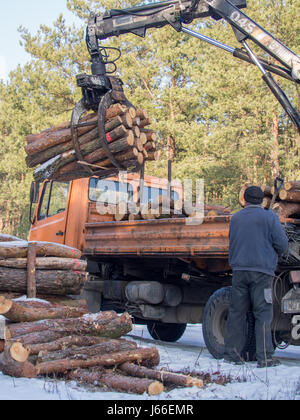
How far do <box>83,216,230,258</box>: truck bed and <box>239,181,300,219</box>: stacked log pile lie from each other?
563 millimetres

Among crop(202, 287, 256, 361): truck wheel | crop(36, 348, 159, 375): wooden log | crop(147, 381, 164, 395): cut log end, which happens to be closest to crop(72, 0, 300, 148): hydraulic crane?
crop(202, 287, 256, 361): truck wheel

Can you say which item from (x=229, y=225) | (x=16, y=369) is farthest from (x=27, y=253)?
(x=229, y=225)

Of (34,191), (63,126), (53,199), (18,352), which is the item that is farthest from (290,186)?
(53,199)

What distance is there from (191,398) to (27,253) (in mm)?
3117

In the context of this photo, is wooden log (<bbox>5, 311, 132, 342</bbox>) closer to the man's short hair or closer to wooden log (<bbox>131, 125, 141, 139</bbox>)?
the man's short hair

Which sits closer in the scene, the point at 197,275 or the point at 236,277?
the point at 236,277

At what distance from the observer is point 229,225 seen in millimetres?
6711

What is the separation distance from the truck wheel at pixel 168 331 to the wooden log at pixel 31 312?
364 cm

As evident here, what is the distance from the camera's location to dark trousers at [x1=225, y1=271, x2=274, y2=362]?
600cm

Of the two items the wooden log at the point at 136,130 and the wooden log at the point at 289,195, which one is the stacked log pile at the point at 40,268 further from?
the wooden log at the point at 289,195

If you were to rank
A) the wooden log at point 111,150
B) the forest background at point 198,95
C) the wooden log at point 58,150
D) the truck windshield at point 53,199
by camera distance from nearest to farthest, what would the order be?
the wooden log at point 111,150
the wooden log at point 58,150
the truck windshield at point 53,199
the forest background at point 198,95

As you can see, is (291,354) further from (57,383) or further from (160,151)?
(160,151)

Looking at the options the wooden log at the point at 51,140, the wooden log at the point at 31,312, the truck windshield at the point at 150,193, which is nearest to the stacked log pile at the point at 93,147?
the wooden log at the point at 51,140

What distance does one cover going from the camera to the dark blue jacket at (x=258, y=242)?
6121 mm
